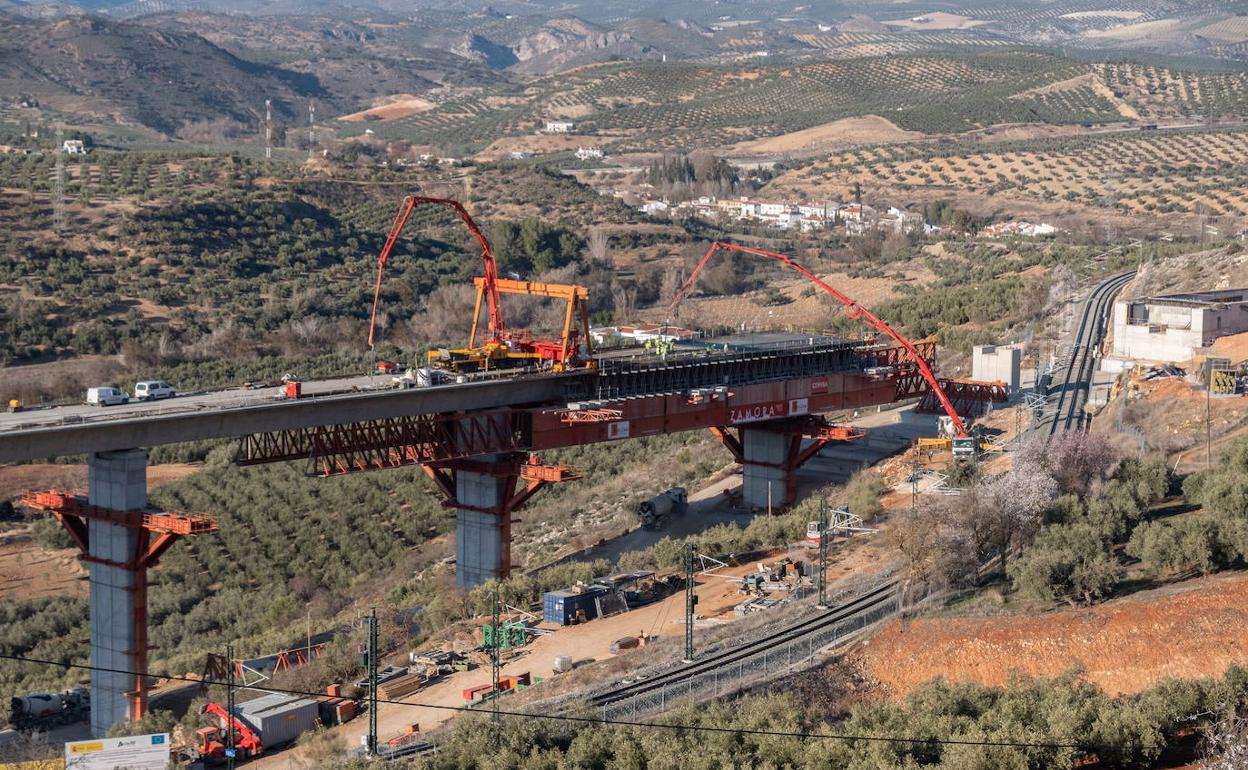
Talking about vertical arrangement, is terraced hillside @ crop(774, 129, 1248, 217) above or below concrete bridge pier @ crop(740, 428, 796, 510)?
above

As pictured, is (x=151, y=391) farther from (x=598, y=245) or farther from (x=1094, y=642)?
(x=598, y=245)

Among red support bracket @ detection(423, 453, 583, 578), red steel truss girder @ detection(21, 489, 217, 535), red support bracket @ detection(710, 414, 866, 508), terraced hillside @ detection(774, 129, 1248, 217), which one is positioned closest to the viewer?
red steel truss girder @ detection(21, 489, 217, 535)

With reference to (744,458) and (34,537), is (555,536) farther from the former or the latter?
(34,537)

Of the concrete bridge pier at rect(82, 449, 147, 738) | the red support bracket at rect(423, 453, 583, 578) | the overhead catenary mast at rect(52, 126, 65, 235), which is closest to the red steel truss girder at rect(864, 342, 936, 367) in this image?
the red support bracket at rect(423, 453, 583, 578)

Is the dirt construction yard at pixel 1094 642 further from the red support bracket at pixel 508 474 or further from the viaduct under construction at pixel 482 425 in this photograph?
the viaduct under construction at pixel 482 425

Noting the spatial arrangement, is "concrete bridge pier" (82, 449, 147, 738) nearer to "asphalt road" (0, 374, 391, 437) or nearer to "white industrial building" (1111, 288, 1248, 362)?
"asphalt road" (0, 374, 391, 437)

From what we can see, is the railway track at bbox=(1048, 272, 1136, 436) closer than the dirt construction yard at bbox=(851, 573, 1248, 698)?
No
